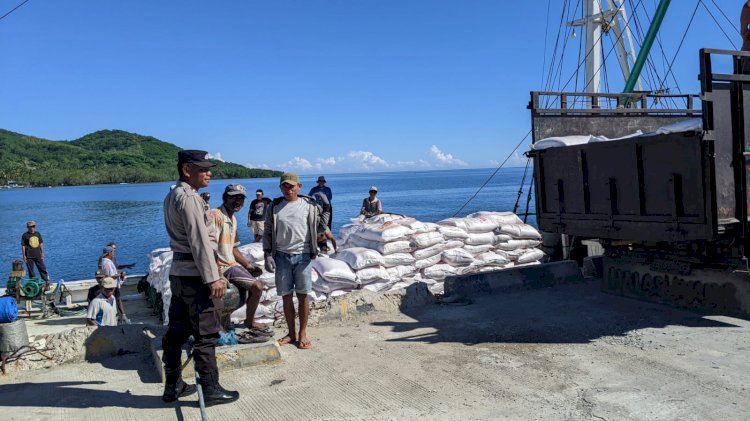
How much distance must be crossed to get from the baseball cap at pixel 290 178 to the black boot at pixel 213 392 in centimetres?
206

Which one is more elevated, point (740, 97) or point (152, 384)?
point (740, 97)

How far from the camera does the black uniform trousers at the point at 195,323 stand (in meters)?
3.93

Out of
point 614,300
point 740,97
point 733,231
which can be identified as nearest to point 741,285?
point 733,231

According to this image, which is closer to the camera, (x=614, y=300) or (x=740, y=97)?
(x=740, y=97)

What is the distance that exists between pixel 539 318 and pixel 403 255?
2518 millimetres

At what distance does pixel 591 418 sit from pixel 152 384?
11.0 feet

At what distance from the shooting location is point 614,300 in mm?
6688

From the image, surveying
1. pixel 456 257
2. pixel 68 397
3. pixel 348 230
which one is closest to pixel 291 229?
pixel 68 397

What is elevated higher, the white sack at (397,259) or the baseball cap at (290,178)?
the baseball cap at (290,178)

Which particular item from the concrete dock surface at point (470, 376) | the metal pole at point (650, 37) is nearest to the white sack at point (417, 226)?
the concrete dock surface at point (470, 376)

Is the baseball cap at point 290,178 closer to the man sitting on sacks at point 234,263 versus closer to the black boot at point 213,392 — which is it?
the man sitting on sacks at point 234,263

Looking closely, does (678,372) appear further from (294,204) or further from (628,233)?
(294,204)

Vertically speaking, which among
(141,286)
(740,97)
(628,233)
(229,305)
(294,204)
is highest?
(740,97)

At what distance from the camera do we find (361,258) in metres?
7.68
